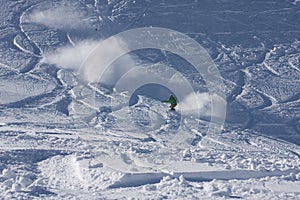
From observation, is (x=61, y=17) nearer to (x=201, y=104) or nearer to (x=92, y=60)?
(x=92, y=60)

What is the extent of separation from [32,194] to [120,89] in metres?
8.00

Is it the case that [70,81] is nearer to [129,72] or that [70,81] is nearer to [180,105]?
[129,72]

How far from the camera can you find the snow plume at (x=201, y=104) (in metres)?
16.8

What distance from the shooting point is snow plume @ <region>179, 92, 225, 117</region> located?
16.8m

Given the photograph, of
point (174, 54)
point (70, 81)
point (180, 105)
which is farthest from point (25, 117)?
point (174, 54)

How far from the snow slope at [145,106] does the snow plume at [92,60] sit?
0.20ft

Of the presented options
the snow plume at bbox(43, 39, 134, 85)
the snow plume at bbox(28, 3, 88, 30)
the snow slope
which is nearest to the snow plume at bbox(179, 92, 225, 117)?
the snow slope

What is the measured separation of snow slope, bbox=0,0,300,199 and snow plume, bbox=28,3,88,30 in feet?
0.25

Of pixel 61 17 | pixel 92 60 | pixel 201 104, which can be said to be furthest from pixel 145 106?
pixel 61 17

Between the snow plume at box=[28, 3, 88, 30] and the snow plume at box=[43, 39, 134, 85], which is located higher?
the snow plume at box=[28, 3, 88, 30]

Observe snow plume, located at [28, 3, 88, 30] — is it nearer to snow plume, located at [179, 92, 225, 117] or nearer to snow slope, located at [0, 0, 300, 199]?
snow slope, located at [0, 0, 300, 199]

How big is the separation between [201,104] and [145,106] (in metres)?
1.94

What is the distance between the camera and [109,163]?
11180 mm

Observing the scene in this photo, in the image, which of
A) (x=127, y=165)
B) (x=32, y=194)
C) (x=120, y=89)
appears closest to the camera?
(x=32, y=194)
